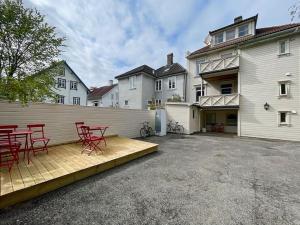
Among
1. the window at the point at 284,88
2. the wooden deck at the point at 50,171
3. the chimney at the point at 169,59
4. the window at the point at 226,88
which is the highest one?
the chimney at the point at 169,59

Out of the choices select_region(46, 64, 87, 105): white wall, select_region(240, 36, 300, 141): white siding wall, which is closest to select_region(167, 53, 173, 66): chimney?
select_region(240, 36, 300, 141): white siding wall

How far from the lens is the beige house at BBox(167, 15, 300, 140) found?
432 inches

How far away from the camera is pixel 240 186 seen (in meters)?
3.82

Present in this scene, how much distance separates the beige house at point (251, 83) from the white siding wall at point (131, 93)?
6.93 m

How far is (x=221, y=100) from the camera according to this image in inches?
529

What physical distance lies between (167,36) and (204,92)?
708 cm

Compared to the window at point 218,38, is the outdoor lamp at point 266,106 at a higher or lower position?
lower

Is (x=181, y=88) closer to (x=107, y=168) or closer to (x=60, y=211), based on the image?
(x=107, y=168)

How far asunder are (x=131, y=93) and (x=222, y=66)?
1196 centimetres

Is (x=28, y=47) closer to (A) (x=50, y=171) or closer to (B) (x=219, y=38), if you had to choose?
(A) (x=50, y=171)

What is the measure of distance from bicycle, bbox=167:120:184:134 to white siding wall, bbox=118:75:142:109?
6571mm

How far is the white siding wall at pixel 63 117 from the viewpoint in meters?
5.31

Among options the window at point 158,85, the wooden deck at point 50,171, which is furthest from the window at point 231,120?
the wooden deck at point 50,171

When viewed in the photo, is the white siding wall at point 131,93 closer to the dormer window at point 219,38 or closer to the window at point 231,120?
the dormer window at point 219,38
